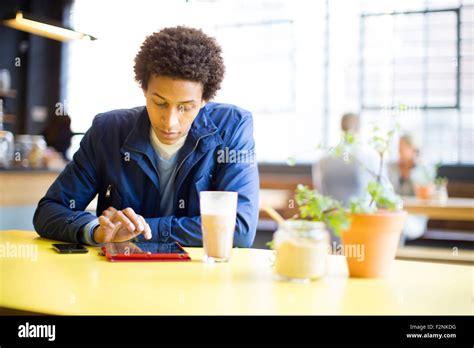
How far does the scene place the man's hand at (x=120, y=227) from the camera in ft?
4.12

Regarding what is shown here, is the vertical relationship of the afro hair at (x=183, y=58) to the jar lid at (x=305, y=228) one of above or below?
above

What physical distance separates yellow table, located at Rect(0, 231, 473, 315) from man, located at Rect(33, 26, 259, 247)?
17.4 inches

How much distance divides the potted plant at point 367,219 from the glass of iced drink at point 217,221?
0.19 m

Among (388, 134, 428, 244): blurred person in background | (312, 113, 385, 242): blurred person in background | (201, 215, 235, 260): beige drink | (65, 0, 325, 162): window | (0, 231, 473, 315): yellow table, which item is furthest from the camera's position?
(65, 0, 325, 162): window

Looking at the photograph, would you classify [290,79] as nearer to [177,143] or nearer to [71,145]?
[71,145]

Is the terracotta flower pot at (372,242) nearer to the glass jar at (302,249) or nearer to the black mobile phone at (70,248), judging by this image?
the glass jar at (302,249)

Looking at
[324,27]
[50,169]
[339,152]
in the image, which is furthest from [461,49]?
[339,152]

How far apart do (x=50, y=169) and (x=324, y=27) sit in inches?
131

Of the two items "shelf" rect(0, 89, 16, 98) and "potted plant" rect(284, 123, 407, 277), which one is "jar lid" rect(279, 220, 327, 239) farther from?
"shelf" rect(0, 89, 16, 98)

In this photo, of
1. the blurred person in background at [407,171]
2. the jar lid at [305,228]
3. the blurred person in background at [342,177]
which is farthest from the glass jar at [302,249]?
the blurred person in background at [407,171]

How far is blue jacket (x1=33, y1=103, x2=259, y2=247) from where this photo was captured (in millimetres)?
1582

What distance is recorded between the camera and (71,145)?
18.1ft

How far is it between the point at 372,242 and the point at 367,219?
0.04 meters

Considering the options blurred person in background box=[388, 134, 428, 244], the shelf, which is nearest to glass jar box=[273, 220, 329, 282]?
blurred person in background box=[388, 134, 428, 244]
